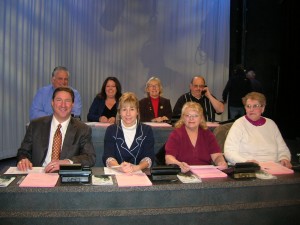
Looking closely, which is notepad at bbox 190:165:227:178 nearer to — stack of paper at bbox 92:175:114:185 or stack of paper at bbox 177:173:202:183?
stack of paper at bbox 177:173:202:183

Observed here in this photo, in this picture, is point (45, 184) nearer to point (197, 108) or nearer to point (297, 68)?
point (197, 108)

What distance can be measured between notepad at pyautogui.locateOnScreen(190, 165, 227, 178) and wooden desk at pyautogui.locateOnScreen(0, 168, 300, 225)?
11 cm

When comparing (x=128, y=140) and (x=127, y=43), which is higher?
(x=127, y=43)

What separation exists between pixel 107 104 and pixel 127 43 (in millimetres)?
3399

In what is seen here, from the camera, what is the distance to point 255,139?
2.89 m

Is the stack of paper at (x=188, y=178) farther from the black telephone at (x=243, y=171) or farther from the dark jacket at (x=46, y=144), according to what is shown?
the dark jacket at (x=46, y=144)

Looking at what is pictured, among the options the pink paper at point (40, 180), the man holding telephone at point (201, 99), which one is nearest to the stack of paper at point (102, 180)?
the pink paper at point (40, 180)

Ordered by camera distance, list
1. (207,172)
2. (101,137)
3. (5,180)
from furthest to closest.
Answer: (101,137), (207,172), (5,180)

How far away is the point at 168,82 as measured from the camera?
318 inches

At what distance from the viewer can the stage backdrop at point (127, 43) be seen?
20.9 ft

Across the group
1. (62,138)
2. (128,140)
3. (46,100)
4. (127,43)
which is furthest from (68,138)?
(127,43)

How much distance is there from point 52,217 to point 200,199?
823 millimetres

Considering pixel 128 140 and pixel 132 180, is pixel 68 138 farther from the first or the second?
pixel 132 180

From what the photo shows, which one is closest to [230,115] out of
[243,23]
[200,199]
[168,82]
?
[168,82]
